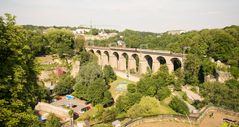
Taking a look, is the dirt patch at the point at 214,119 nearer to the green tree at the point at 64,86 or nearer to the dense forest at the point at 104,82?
the dense forest at the point at 104,82

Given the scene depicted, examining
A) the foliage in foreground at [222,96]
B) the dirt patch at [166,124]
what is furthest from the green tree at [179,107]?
the dirt patch at [166,124]

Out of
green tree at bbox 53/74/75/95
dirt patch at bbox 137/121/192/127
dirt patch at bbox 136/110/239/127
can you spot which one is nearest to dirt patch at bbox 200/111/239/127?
dirt patch at bbox 136/110/239/127

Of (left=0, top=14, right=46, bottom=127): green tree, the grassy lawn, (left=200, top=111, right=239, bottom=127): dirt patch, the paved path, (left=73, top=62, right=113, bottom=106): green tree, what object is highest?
(left=0, top=14, right=46, bottom=127): green tree

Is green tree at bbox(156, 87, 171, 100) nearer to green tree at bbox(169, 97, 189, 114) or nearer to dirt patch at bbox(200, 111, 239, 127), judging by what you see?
green tree at bbox(169, 97, 189, 114)

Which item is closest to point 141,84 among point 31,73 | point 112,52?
point 31,73

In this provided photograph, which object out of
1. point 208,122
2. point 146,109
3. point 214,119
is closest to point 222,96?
point 146,109
